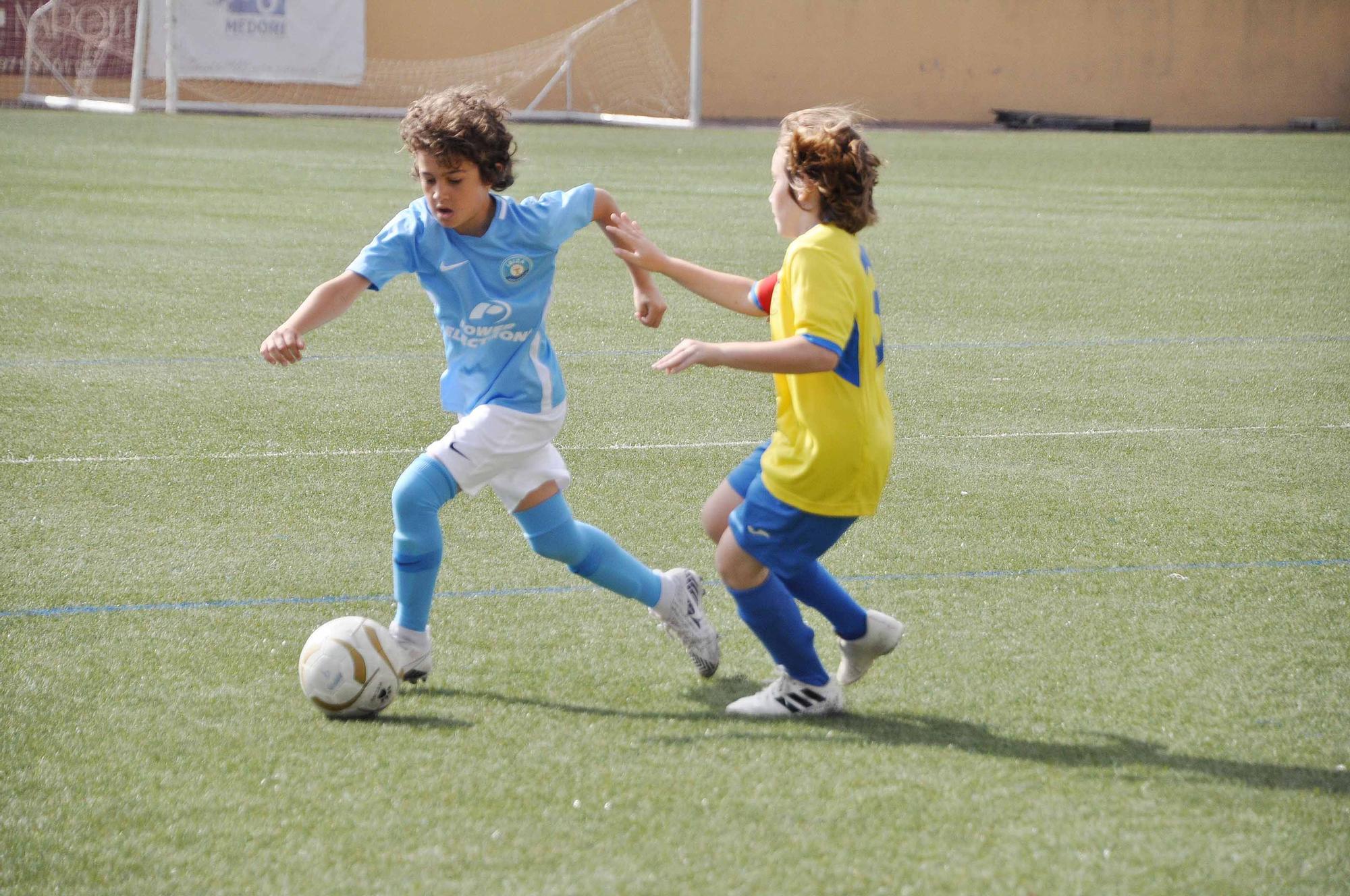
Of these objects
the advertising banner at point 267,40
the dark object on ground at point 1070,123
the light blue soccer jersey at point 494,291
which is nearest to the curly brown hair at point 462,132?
the light blue soccer jersey at point 494,291

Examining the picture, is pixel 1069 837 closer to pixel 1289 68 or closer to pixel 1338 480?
pixel 1338 480

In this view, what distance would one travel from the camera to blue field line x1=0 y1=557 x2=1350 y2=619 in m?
4.14

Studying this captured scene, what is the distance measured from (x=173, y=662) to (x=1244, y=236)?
421 inches

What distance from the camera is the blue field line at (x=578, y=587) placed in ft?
13.6

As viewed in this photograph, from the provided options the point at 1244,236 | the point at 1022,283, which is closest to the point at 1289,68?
→ the point at 1244,236

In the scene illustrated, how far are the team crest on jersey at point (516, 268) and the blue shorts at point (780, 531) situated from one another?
0.87 meters

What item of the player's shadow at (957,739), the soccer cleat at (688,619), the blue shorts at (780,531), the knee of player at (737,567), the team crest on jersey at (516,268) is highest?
the team crest on jersey at (516,268)

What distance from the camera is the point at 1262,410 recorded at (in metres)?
6.70

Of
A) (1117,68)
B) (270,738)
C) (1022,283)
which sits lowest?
(270,738)

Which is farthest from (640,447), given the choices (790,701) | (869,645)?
(790,701)

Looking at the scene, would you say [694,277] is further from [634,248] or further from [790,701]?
[790,701]

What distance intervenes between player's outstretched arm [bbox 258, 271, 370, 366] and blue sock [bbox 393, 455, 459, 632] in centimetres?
41

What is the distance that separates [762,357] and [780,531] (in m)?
0.46

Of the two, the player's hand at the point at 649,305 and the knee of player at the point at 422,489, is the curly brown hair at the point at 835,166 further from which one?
the knee of player at the point at 422,489
